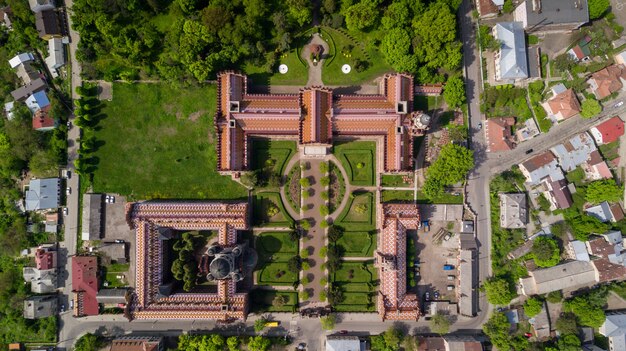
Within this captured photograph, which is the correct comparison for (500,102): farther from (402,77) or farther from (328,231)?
(328,231)

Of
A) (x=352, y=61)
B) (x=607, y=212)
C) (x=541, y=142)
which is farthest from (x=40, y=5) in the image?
(x=607, y=212)

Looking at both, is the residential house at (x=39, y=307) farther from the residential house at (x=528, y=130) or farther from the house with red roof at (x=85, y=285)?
the residential house at (x=528, y=130)

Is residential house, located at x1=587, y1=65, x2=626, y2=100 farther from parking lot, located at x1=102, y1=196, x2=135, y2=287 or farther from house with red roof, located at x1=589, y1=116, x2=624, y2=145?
parking lot, located at x1=102, y1=196, x2=135, y2=287

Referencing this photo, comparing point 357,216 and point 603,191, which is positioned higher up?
point 603,191

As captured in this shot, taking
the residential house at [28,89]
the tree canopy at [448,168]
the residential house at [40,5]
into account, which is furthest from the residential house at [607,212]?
the residential house at [40,5]

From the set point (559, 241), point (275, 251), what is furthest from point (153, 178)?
point (559, 241)

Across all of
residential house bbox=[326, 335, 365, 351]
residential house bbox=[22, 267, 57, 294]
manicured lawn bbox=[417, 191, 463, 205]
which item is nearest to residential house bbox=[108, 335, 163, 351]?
residential house bbox=[22, 267, 57, 294]

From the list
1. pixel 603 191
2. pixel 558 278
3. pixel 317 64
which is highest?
pixel 317 64

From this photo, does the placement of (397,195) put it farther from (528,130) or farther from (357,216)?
(528,130)
